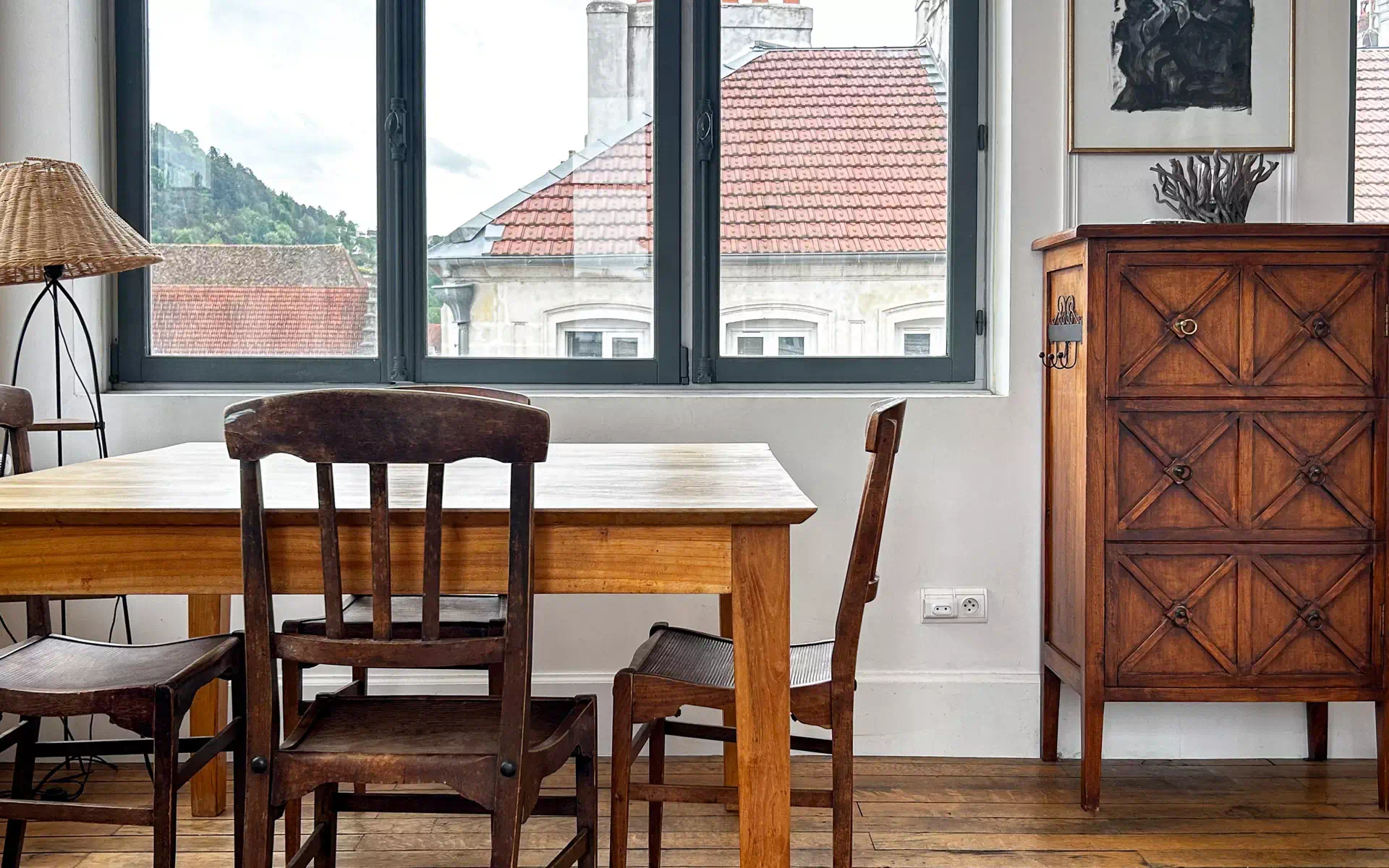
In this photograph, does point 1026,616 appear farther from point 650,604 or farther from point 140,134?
point 140,134

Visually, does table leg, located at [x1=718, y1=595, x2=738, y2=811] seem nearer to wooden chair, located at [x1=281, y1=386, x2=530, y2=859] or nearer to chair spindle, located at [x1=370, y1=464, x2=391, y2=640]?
wooden chair, located at [x1=281, y1=386, x2=530, y2=859]

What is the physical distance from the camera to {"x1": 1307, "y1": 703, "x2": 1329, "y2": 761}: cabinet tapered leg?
2770 millimetres

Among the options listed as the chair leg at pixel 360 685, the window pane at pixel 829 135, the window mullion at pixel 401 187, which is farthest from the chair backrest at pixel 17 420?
the window pane at pixel 829 135

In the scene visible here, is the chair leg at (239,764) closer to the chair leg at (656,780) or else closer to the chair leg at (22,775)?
the chair leg at (22,775)

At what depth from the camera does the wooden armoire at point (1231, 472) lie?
2.40m

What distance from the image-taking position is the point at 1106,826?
2365 mm

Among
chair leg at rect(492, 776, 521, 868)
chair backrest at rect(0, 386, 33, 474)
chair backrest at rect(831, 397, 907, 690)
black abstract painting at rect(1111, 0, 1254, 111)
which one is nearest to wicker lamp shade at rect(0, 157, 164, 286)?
chair backrest at rect(0, 386, 33, 474)

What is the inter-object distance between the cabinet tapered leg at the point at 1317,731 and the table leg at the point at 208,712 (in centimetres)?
269

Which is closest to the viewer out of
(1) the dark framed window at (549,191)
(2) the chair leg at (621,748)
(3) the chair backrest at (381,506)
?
(3) the chair backrest at (381,506)

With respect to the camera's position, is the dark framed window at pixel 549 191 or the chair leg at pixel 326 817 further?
the dark framed window at pixel 549 191

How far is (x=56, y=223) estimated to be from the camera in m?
2.31

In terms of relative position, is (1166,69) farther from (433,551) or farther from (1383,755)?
(433,551)

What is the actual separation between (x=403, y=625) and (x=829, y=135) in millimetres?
1808

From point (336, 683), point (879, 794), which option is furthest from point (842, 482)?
point (336, 683)
